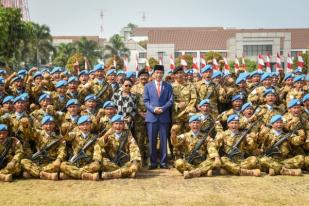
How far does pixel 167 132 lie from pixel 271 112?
6.78 feet

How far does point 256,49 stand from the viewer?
5631 centimetres

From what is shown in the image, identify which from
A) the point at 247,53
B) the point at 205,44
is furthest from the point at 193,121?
the point at 205,44

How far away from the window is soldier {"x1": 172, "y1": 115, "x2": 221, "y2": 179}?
4897cm

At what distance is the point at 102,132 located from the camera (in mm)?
8805

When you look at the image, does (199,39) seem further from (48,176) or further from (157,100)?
(48,176)

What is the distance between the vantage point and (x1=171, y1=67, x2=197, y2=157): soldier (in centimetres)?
950

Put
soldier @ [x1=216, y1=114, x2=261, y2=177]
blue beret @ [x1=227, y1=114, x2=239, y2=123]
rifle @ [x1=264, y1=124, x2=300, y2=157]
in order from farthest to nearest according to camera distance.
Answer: blue beret @ [x1=227, y1=114, x2=239, y2=123] → rifle @ [x1=264, y1=124, x2=300, y2=157] → soldier @ [x1=216, y1=114, x2=261, y2=177]

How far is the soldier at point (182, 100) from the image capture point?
950 cm

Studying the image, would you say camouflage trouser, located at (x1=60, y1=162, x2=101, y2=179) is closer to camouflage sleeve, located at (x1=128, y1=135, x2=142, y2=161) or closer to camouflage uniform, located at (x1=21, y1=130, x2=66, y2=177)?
camouflage uniform, located at (x1=21, y1=130, x2=66, y2=177)

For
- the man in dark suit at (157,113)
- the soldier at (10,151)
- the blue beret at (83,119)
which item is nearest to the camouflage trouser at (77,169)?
the soldier at (10,151)

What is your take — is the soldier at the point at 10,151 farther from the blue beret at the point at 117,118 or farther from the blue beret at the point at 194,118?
the blue beret at the point at 194,118

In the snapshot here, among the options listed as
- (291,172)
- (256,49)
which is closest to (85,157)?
(291,172)

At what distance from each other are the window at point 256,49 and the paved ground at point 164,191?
1953 inches

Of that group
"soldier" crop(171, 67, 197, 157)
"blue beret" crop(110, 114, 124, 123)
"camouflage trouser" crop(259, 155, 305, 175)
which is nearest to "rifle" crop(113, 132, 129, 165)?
"blue beret" crop(110, 114, 124, 123)
